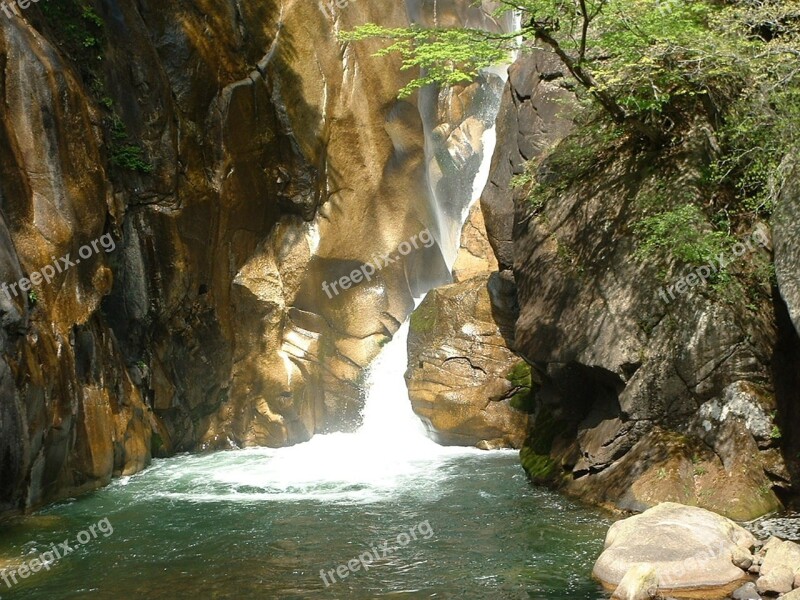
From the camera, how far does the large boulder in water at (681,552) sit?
7.58m

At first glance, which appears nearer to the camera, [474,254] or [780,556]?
[780,556]

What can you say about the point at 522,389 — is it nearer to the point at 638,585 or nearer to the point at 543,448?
the point at 543,448

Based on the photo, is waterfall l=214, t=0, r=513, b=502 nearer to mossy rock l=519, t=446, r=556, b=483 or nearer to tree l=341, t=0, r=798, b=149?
mossy rock l=519, t=446, r=556, b=483

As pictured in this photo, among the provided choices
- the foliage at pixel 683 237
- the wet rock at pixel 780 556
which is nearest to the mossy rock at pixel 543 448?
the foliage at pixel 683 237

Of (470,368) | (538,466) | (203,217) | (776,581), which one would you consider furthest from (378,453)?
(776,581)

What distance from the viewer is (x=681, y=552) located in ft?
25.8

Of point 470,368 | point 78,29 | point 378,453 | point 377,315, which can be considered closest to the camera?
point 78,29

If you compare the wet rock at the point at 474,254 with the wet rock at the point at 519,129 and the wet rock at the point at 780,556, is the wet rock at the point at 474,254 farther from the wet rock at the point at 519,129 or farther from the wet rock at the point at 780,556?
the wet rock at the point at 780,556

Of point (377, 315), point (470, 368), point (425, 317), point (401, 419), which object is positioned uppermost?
point (377, 315)

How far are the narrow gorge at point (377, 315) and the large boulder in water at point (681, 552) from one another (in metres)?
0.03

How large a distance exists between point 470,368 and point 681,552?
894 cm

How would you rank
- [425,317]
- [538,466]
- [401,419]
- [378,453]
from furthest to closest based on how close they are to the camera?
1. [401,419]
2. [425,317]
3. [378,453]
4. [538,466]

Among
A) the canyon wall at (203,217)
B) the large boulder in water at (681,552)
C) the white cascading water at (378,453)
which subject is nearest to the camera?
the large boulder in water at (681,552)

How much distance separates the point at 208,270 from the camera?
678 inches
